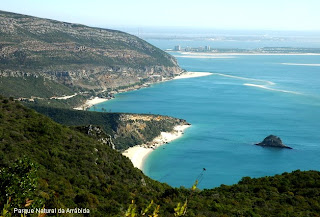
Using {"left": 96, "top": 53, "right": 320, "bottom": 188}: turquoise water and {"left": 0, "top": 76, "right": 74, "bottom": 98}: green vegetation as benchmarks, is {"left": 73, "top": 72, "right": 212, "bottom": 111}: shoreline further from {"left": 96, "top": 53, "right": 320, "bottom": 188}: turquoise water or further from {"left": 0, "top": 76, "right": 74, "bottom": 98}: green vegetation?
{"left": 0, "top": 76, "right": 74, "bottom": 98}: green vegetation

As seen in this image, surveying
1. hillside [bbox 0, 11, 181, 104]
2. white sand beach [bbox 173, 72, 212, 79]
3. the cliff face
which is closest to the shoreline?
white sand beach [bbox 173, 72, 212, 79]

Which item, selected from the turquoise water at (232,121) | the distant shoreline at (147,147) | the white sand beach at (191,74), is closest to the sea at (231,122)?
the turquoise water at (232,121)

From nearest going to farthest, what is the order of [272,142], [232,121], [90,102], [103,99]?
[272,142] → [232,121] → [90,102] → [103,99]

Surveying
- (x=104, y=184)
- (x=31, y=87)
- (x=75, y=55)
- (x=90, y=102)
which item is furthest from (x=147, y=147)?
(x=75, y=55)

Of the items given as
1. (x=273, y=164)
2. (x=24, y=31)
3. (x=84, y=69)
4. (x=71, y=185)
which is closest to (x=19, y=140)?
(x=71, y=185)

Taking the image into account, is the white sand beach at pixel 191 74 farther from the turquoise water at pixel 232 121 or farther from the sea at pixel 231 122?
the sea at pixel 231 122

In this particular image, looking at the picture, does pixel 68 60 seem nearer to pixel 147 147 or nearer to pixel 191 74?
pixel 191 74
